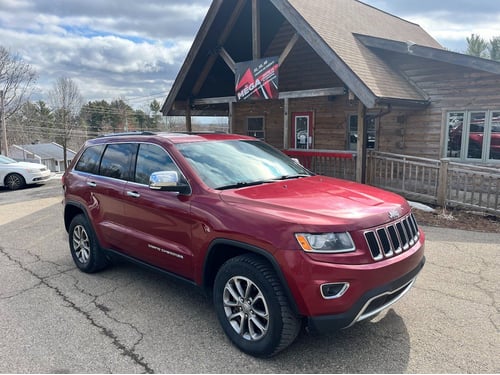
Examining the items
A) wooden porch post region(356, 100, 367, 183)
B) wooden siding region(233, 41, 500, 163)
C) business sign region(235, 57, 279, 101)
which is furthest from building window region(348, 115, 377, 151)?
business sign region(235, 57, 279, 101)

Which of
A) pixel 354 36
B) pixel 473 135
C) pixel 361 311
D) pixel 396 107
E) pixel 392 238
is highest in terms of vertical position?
pixel 354 36

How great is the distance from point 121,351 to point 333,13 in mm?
12382

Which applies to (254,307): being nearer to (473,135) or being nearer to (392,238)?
(392,238)

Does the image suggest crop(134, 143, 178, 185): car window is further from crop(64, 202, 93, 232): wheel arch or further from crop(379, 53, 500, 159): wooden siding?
crop(379, 53, 500, 159): wooden siding

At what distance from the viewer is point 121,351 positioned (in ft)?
10.3

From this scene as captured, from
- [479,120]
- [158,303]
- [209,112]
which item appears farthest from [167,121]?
[158,303]

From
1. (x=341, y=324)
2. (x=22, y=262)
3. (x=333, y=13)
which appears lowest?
(x=22, y=262)

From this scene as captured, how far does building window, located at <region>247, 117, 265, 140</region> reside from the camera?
51.6 ft

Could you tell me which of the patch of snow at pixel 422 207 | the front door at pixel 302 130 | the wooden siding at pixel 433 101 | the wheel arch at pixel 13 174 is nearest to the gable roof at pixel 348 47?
the wooden siding at pixel 433 101

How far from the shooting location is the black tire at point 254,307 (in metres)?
2.82

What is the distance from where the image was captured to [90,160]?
5.09 m

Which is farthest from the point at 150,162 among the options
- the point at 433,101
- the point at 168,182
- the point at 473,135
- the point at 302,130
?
the point at 302,130

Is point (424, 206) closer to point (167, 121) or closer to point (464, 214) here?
point (464, 214)

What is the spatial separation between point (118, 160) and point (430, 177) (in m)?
6.95
